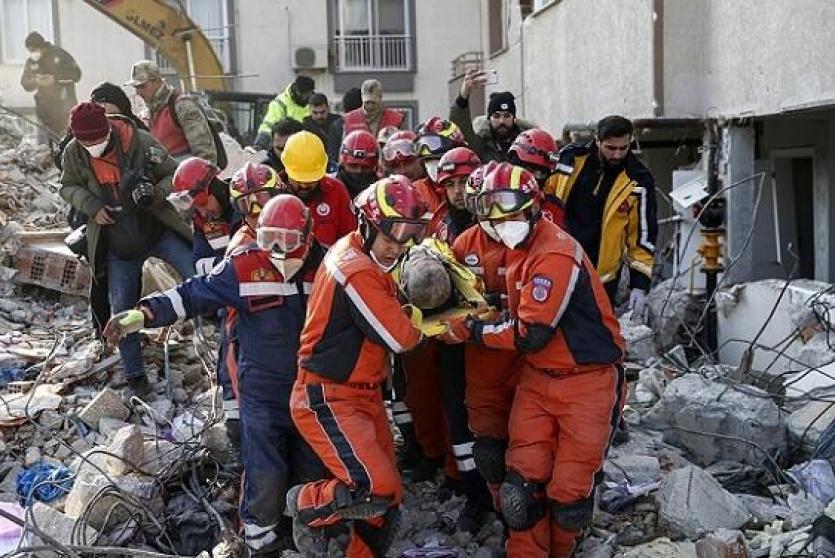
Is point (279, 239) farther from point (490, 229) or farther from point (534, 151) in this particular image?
point (534, 151)

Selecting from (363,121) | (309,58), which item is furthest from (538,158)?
(309,58)

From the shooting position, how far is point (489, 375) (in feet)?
17.1

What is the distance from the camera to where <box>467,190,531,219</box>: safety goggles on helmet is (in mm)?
4734

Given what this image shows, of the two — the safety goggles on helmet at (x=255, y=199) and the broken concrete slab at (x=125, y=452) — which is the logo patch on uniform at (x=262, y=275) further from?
the broken concrete slab at (x=125, y=452)

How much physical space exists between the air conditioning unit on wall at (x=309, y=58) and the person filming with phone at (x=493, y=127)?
1686 cm

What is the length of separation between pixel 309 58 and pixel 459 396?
1946 cm

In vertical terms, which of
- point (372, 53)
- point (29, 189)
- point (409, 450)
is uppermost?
point (372, 53)

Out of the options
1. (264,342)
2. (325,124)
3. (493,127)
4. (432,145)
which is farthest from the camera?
(325,124)

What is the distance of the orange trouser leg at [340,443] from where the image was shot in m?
4.54

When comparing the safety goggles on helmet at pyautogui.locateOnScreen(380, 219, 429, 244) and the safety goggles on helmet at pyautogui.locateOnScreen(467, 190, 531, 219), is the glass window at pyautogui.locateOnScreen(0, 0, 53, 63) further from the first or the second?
the safety goggles on helmet at pyautogui.locateOnScreen(380, 219, 429, 244)

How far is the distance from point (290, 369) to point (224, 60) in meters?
20.0

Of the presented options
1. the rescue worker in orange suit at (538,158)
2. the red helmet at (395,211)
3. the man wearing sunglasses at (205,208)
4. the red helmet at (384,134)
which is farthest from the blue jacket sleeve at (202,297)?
the red helmet at (384,134)

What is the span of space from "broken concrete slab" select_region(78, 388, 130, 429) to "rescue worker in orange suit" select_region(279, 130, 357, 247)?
1943 mm

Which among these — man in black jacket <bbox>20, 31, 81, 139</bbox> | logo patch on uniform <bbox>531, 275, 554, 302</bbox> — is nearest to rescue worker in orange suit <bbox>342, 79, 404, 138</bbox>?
logo patch on uniform <bbox>531, 275, 554, 302</bbox>
